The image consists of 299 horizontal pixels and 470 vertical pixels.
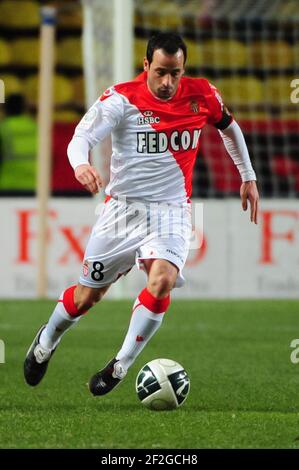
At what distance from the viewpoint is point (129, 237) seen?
6.16 meters

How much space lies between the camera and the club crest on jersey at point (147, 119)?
607 cm

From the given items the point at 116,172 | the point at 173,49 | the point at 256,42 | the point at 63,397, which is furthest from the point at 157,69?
the point at 256,42

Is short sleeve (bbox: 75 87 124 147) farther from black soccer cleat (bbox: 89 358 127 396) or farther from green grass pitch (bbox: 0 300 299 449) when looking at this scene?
green grass pitch (bbox: 0 300 299 449)

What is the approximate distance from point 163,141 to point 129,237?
0.53 m

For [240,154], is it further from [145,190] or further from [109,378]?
[109,378]

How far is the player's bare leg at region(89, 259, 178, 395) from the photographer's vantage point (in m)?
5.83

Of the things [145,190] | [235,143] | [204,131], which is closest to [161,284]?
→ [145,190]

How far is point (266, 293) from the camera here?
1301cm

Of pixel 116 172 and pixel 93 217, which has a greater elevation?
pixel 116 172

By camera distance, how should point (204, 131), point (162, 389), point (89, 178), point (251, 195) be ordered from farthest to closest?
point (204, 131), point (251, 195), point (162, 389), point (89, 178)

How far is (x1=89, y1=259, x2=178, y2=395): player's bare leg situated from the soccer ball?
122 mm

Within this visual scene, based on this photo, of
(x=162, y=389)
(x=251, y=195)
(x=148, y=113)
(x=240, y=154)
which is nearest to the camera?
(x=162, y=389)

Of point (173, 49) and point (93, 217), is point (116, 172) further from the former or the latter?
point (93, 217)
